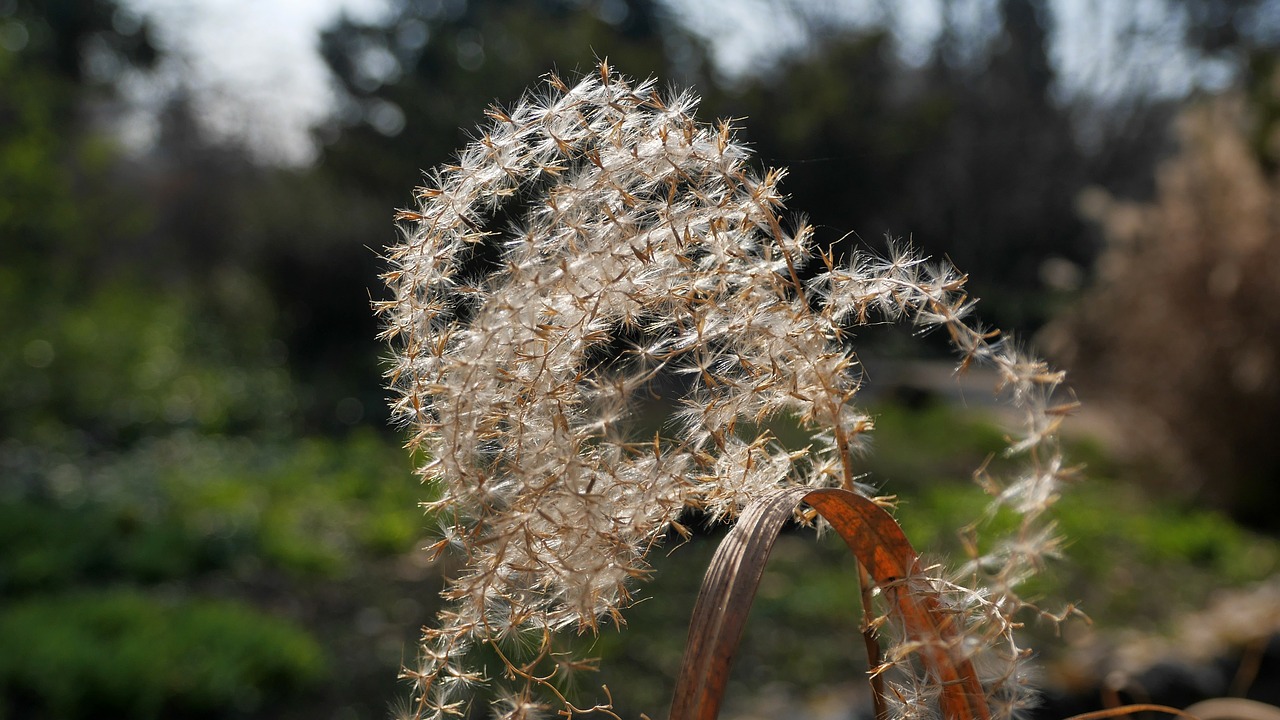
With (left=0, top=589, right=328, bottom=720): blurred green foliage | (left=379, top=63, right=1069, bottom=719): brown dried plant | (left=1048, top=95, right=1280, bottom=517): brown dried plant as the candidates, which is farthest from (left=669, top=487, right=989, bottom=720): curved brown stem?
(left=1048, top=95, right=1280, bottom=517): brown dried plant

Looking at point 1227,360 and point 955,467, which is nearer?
point 1227,360

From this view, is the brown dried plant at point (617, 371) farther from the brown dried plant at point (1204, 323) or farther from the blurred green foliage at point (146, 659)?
the brown dried plant at point (1204, 323)

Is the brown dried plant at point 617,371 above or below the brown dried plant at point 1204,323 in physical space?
below

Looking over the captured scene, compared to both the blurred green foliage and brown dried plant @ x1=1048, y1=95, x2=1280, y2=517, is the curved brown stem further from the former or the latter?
brown dried plant @ x1=1048, y1=95, x2=1280, y2=517

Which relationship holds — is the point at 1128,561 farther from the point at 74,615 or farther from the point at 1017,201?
the point at 1017,201

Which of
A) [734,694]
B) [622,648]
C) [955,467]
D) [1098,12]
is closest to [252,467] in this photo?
[622,648]

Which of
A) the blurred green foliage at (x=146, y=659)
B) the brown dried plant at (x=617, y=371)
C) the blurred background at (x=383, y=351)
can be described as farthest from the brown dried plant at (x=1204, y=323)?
the brown dried plant at (x=617, y=371)
